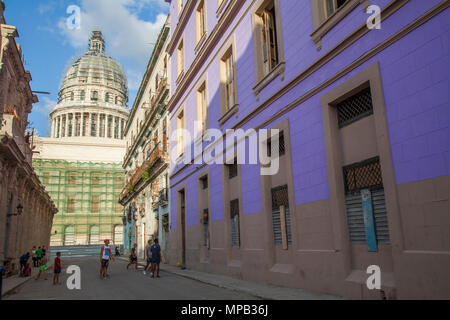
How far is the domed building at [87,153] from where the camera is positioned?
76625 mm

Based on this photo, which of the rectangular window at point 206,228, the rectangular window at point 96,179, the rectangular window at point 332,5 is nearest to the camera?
the rectangular window at point 332,5

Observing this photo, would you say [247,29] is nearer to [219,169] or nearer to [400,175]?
[219,169]

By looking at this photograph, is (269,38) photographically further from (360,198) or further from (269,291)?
(269,291)

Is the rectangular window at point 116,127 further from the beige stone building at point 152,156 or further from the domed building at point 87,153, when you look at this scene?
the beige stone building at point 152,156

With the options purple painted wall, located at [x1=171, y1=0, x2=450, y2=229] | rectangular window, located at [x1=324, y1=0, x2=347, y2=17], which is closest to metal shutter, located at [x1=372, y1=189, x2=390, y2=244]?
purple painted wall, located at [x1=171, y1=0, x2=450, y2=229]

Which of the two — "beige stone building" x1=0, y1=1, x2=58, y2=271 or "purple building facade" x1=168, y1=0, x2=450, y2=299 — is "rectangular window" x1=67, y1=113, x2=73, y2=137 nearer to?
"beige stone building" x1=0, y1=1, x2=58, y2=271

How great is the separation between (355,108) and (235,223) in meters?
7.15

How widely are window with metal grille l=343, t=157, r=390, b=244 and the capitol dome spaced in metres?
98.1

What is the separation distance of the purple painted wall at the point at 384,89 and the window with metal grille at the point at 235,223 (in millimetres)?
1189

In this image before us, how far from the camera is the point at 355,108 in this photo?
8.59m

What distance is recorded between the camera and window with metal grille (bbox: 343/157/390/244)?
7.66 metres

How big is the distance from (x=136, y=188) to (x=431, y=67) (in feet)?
113

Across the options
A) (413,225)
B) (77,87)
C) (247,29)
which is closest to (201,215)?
(247,29)

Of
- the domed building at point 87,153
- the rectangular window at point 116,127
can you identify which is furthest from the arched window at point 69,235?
the rectangular window at point 116,127
